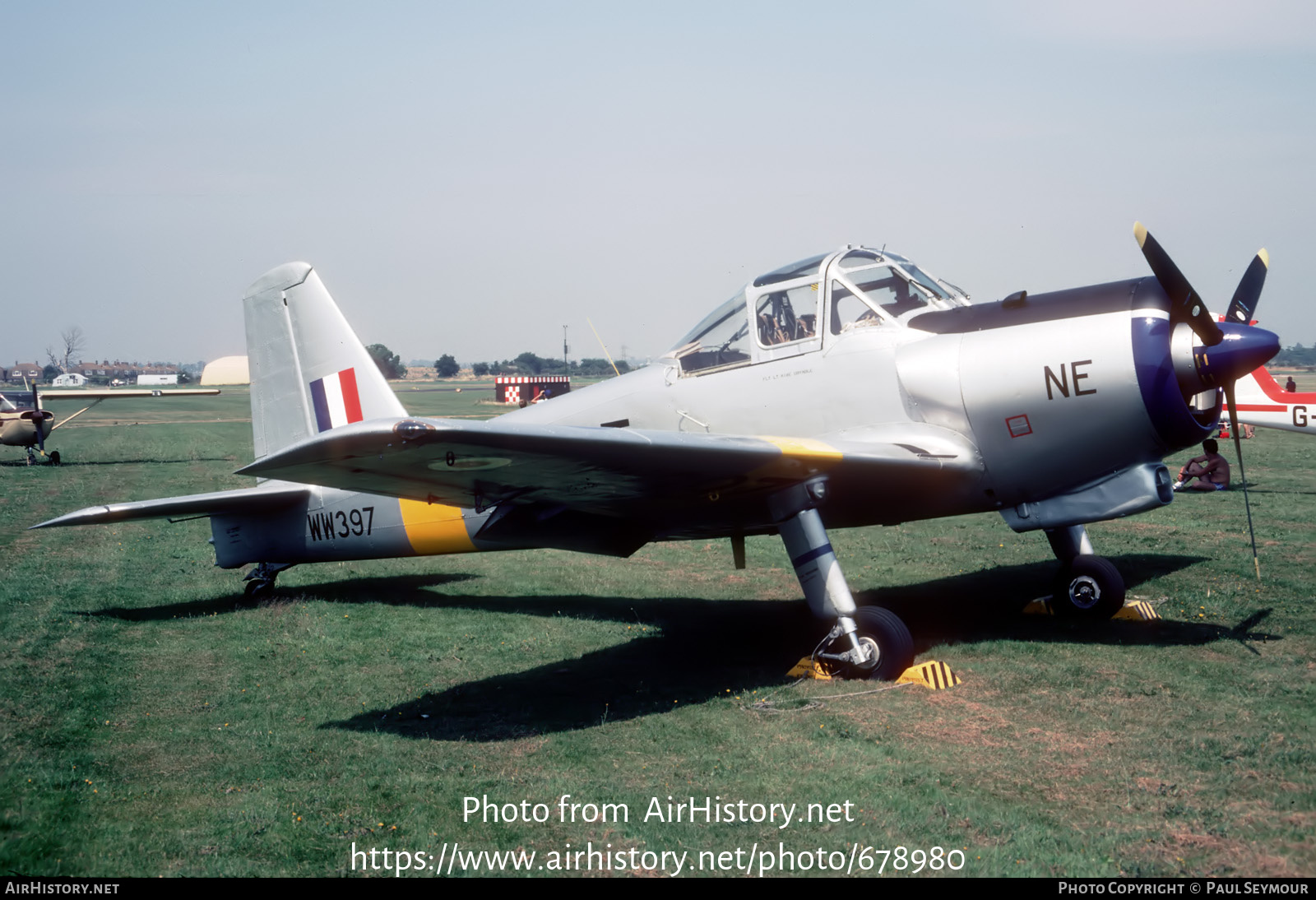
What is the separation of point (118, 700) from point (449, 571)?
5012mm

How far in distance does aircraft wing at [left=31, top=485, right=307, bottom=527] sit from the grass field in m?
1.03

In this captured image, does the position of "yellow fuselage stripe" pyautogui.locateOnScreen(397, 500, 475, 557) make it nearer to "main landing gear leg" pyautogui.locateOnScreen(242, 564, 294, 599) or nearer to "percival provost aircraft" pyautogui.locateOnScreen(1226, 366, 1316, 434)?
"main landing gear leg" pyautogui.locateOnScreen(242, 564, 294, 599)

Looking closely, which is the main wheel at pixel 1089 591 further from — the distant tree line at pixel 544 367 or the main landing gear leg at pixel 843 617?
the distant tree line at pixel 544 367

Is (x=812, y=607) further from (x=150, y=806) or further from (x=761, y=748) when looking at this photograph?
(x=150, y=806)

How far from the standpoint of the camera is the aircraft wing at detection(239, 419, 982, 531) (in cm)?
477

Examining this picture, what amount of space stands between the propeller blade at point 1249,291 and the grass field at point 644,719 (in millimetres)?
2465

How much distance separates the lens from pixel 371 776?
16.6ft

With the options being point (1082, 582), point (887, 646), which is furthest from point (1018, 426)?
point (1082, 582)

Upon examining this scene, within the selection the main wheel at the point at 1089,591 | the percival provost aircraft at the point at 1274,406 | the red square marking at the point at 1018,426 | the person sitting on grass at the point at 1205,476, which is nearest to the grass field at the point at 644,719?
the main wheel at the point at 1089,591

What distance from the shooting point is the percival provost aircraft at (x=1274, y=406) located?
58.1ft

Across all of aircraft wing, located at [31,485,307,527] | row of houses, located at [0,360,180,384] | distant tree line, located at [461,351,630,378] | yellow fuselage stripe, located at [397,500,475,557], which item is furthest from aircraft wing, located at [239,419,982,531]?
row of houses, located at [0,360,180,384]

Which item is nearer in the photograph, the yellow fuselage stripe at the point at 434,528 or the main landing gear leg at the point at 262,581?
the yellow fuselage stripe at the point at 434,528

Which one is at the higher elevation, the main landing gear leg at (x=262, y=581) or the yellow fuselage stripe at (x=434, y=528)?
the yellow fuselage stripe at (x=434, y=528)

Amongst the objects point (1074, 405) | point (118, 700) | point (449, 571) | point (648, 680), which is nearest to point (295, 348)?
point (449, 571)
